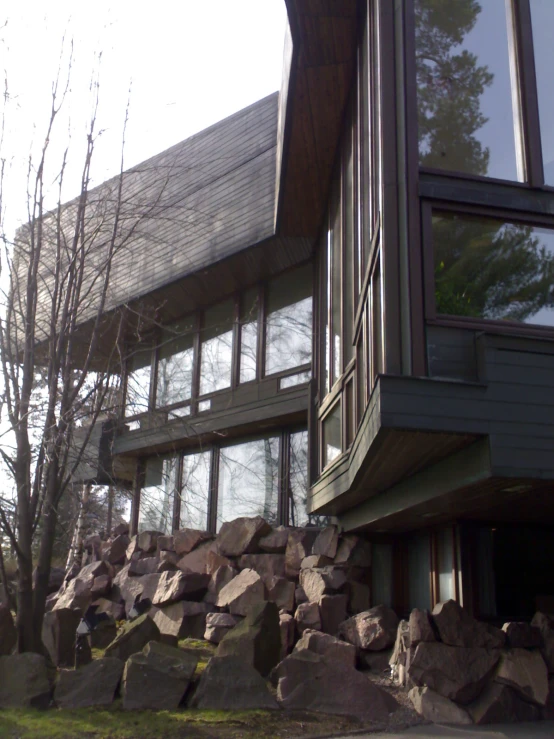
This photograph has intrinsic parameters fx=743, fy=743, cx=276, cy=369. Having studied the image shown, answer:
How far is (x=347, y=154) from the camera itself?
10.4 meters

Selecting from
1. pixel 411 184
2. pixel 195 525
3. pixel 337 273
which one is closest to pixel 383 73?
pixel 411 184

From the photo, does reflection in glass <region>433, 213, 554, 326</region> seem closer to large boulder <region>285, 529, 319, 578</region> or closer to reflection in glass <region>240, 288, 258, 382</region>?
large boulder <region>285, 529, 319, 578</region>

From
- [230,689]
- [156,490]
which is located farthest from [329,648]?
[156,490]

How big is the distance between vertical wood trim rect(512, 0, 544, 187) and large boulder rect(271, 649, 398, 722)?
4931mm

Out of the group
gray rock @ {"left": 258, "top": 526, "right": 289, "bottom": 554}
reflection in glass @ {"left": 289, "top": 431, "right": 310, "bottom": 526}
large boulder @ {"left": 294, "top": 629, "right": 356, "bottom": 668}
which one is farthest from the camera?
reflection in glass @ {"left": 289, "top": 431, "right": 310, "bottom": 526}

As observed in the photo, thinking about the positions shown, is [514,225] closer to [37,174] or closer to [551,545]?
[551,545]

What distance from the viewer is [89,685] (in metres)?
7.07

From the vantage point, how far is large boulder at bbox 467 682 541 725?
7.02m

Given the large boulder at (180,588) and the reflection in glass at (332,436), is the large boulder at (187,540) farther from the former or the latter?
the reflection in glass at (332,436)

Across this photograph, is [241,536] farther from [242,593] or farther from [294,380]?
[294,380]

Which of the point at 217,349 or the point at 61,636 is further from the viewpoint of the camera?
the point at 217,349

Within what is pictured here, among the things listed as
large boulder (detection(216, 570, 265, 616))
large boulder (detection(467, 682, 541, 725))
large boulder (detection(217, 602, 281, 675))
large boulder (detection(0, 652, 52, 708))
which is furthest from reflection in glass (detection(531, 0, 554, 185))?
large boulder (detection(0, 652, 52, 708))

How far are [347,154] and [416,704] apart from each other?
23.0ft

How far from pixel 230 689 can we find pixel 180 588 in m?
3.86
